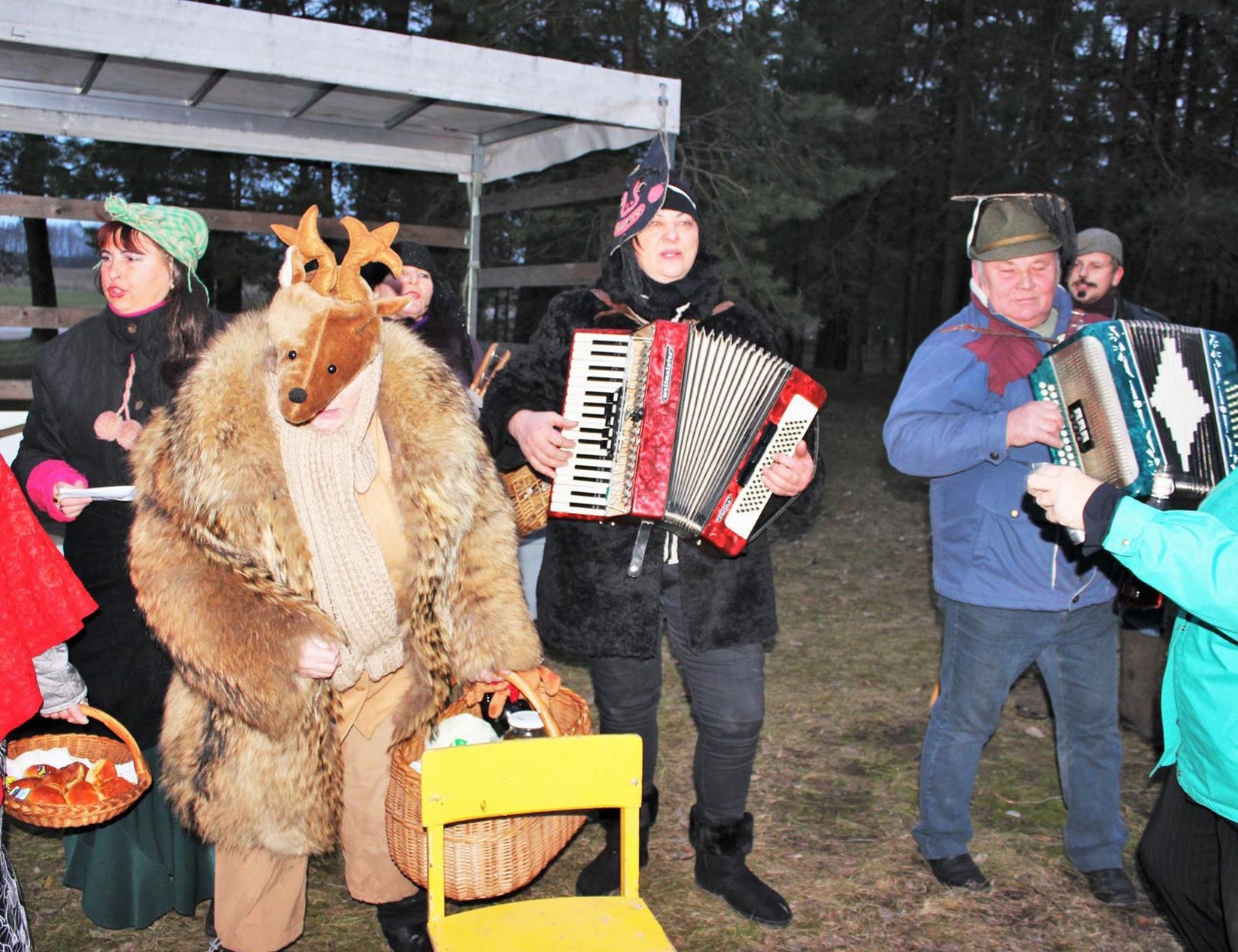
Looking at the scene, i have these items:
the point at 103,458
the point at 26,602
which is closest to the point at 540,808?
the point at 26,602

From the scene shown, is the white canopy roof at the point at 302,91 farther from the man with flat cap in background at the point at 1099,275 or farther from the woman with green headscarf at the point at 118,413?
the man with flat cap in background at the point at 1099,275

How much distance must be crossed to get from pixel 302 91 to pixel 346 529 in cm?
496

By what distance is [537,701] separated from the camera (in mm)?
2879

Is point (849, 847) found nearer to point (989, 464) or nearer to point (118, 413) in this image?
point (989, 464)

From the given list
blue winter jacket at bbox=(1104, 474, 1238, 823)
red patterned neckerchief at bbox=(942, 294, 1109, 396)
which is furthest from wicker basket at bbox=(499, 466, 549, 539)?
blue winter jacket at bbox=(1104, 474, 1238, 823)

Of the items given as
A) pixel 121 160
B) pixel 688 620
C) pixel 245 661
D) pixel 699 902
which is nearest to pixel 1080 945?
pixel 699 902

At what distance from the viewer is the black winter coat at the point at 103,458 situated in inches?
124

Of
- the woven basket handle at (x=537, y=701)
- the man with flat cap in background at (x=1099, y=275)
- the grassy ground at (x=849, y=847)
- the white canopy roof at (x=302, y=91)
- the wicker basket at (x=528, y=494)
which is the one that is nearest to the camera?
the woven basket handle at (x=537, y=701)

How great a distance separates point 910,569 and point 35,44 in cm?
704

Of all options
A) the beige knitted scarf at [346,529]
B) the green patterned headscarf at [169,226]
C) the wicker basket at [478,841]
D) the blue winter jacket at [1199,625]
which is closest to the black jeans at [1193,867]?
the blue winter jacket at [1199,625]

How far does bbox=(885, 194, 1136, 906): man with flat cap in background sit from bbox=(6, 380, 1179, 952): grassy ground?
0.22 m

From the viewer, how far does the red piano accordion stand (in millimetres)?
3055

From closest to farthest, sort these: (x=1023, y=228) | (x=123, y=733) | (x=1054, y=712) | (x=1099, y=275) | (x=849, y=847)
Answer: (x=123, y=733)
(x=1023, y=228)
(x=1054, y=712)
(x=849, y=847)
(x=1099, y=275)

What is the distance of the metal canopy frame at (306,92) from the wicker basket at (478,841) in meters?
4.02
